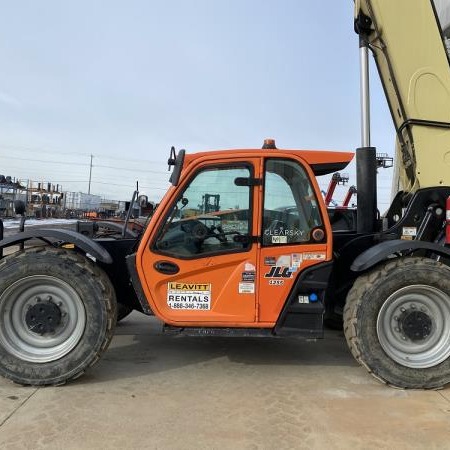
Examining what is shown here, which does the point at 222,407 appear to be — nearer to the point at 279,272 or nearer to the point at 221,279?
the point at 221,279

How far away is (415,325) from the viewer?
176 inches

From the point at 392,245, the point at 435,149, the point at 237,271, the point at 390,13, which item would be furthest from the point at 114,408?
the point at 390,13

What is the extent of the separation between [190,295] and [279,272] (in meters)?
0.82

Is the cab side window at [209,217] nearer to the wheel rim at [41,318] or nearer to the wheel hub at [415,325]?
the wheel rim at [41,318]

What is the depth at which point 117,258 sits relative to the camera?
5031 mm

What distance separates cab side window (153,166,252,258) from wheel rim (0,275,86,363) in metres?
0.92

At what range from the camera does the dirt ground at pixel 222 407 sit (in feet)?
11.0

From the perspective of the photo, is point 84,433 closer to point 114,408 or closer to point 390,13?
point 114,408

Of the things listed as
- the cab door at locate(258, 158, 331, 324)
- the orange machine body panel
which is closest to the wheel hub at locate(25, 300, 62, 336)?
the orange machine body panel

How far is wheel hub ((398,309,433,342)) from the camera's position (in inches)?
176

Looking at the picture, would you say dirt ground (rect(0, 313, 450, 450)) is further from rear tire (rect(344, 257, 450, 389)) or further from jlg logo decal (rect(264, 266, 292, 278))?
jlg logo decal (rect(264, 266, 292, 278))

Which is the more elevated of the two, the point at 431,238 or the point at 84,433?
the point at 431,238

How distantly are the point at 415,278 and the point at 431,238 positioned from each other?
0.82m

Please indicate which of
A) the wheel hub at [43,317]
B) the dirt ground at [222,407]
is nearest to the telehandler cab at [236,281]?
the wheel hub at [43,317]
